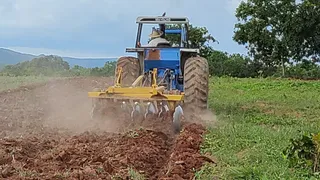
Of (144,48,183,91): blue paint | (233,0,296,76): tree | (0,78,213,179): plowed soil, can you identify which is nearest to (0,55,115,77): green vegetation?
(233,0,296,76): tree

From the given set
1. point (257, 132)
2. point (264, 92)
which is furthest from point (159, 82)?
point (264, 92)

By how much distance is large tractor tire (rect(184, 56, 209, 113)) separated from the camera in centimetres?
994

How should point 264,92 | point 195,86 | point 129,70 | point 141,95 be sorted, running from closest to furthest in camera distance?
1. point 141,95
2. point 195,86
3. point 129,70
4. point 264,92

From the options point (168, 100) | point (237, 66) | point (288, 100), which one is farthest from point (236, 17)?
point (168, 100)

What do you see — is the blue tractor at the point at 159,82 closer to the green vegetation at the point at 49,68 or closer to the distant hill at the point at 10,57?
the green vegetation at the point at 49,68

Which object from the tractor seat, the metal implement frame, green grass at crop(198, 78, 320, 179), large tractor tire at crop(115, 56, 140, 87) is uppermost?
the tractor seat

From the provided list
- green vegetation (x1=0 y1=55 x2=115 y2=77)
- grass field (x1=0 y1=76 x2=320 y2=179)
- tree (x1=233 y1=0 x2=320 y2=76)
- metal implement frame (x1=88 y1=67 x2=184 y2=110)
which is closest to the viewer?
grass field (x1=0 y1=76 x2=320 y2=179)

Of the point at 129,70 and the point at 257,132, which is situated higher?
the point at 129,70

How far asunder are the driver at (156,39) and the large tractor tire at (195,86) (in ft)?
3.01

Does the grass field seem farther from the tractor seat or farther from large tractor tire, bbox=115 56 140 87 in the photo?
large tractor tire, bbox=115 56 140 87

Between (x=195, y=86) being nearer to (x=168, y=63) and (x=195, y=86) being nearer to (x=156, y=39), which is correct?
(x=168, y=63)

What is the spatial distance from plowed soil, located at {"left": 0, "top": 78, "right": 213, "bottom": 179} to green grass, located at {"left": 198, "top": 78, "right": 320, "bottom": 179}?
0.32m

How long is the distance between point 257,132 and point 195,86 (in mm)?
2060

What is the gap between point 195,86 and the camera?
32.6 feet
